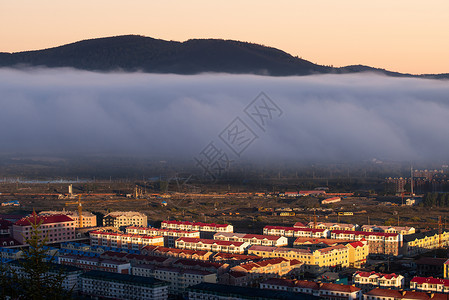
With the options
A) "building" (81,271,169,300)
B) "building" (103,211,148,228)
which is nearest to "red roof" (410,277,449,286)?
"building" (81,271,169,300)

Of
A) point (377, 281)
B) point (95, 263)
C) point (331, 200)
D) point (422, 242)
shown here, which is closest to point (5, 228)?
point (95, 263)

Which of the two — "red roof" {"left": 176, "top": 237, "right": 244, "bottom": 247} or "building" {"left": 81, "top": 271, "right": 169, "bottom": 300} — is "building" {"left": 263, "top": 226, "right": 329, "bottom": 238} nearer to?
"red roof" {"left": 176, "top": 237, "right": 244, "bottom": 247}

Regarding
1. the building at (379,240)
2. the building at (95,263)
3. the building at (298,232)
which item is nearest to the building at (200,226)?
the building at (298,232)

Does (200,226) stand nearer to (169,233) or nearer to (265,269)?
(169,233)

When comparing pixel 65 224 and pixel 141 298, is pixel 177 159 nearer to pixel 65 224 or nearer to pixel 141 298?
pixel 65 224

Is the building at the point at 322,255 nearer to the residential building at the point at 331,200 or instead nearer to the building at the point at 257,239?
the building at the point at 257,239
